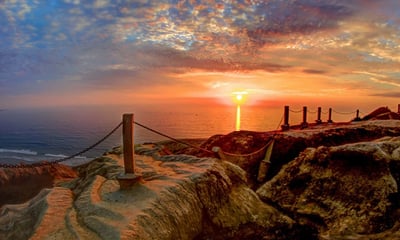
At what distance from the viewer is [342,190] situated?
21.3 feet

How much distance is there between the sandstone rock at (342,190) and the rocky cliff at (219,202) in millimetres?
21

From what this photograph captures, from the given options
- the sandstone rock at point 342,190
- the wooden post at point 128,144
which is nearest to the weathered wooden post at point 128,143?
the wooden post at point 128,144

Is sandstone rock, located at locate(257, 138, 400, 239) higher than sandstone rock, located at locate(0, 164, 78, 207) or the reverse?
higher

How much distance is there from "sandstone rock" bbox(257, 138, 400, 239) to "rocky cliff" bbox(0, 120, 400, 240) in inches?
0.8

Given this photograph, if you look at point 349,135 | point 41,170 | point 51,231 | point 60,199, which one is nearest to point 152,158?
point 60,199

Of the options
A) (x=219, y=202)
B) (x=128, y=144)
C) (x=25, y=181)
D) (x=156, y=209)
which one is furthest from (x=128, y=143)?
(x=25, y=181)

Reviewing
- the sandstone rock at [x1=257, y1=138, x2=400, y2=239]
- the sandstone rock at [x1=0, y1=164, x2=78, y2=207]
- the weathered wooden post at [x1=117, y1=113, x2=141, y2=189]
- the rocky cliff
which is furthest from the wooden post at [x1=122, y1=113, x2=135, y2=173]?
the sandstone rock at [x1=0, y1=164, x2=78, y2=207]

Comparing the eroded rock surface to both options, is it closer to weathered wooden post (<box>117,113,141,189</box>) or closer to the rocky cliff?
the rocky cliff

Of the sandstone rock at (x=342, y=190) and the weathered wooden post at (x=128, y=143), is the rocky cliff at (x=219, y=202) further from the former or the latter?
the weathered wooden post at (x=128, y=143)

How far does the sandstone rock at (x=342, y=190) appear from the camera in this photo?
571cm

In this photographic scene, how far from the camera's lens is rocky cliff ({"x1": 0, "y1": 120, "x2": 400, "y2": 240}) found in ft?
14.4

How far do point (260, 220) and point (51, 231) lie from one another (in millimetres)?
4173

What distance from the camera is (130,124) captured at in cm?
567

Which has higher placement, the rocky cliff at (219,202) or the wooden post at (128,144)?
the wooden post at (128,144)
